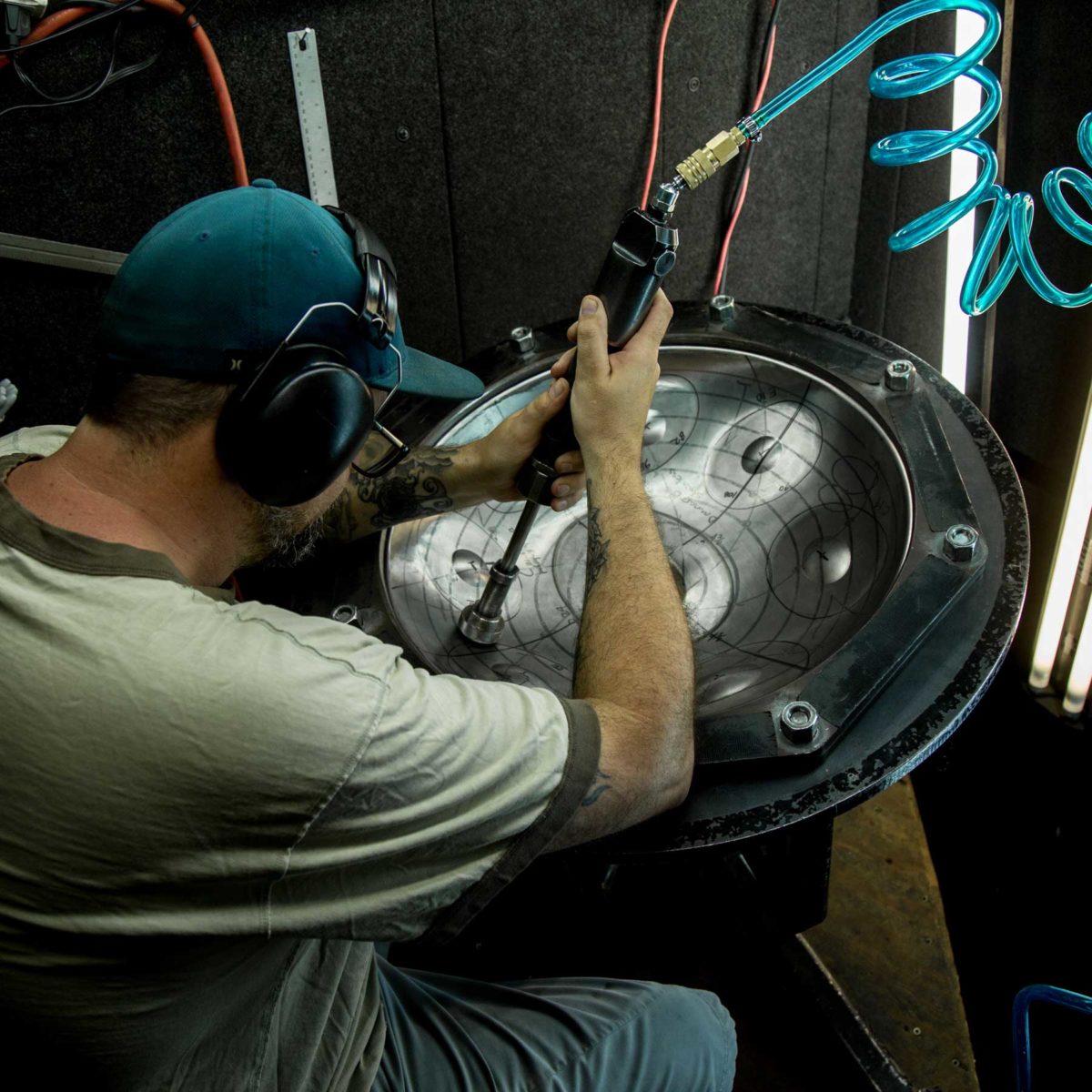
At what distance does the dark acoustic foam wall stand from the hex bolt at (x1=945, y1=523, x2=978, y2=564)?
0.65 m

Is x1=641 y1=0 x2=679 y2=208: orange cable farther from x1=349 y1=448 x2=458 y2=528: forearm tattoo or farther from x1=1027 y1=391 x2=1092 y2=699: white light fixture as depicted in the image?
x1=1027 y1=391 x2=1092 y2=699: white light fixture

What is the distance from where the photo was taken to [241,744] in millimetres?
576

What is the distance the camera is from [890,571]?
87 cm

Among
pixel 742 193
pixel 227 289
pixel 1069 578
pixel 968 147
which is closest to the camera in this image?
pixel 227 289

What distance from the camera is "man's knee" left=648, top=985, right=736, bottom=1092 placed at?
0.86m

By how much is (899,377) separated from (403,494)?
1.49 ft

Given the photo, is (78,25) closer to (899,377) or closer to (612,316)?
(612,316)

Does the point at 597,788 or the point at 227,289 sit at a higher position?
the point at 227,289

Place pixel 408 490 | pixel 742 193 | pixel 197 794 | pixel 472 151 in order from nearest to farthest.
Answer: pixel 197 794 → pixel 408 490 → pixel 472 151 → pixel 742 193

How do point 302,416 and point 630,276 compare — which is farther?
point 630,276

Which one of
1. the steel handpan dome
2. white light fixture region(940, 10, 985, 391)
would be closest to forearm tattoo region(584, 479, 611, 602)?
the steel handpan dome

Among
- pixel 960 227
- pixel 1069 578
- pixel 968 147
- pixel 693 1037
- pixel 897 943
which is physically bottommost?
pixel 897 943

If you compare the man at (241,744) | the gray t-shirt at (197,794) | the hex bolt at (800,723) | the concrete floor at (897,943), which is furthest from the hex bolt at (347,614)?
the concrete floor at (897,943)

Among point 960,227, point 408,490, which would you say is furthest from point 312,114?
point 960,227
